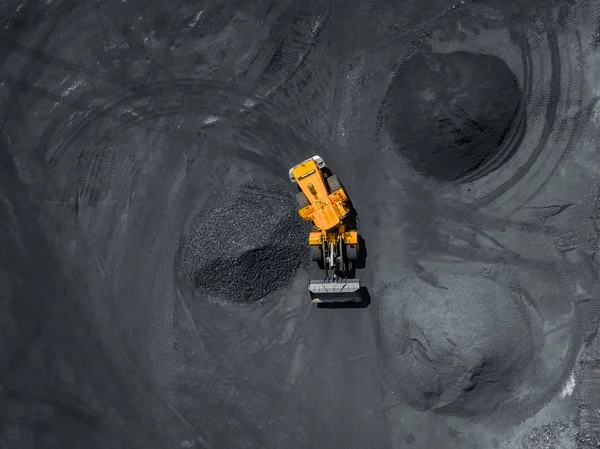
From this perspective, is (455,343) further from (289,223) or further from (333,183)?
(289,223)

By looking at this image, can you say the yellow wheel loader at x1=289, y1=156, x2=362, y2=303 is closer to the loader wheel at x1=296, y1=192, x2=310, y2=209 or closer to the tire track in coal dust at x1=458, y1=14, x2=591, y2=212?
the loader wheel at x1=296, y1=192, x2=310, y2=209

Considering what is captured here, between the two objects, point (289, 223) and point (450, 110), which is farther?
point (289, 223)

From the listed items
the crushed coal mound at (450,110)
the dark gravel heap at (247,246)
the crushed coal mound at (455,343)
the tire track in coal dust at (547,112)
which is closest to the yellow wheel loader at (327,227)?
the dark gravel heap at (247,246)

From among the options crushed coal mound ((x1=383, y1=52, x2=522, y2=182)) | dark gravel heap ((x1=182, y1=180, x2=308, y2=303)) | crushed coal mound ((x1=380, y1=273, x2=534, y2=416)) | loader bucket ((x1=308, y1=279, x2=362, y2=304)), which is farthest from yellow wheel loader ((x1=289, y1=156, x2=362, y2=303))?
crushed coal mound ((x1=383, y1=52, x2=522, y2=182))

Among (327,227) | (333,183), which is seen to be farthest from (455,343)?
(333,183)

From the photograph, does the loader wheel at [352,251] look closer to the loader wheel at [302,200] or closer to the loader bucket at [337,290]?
the loader bucket at [337,290]

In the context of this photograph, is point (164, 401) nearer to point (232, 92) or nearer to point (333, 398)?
point (333, 398)
